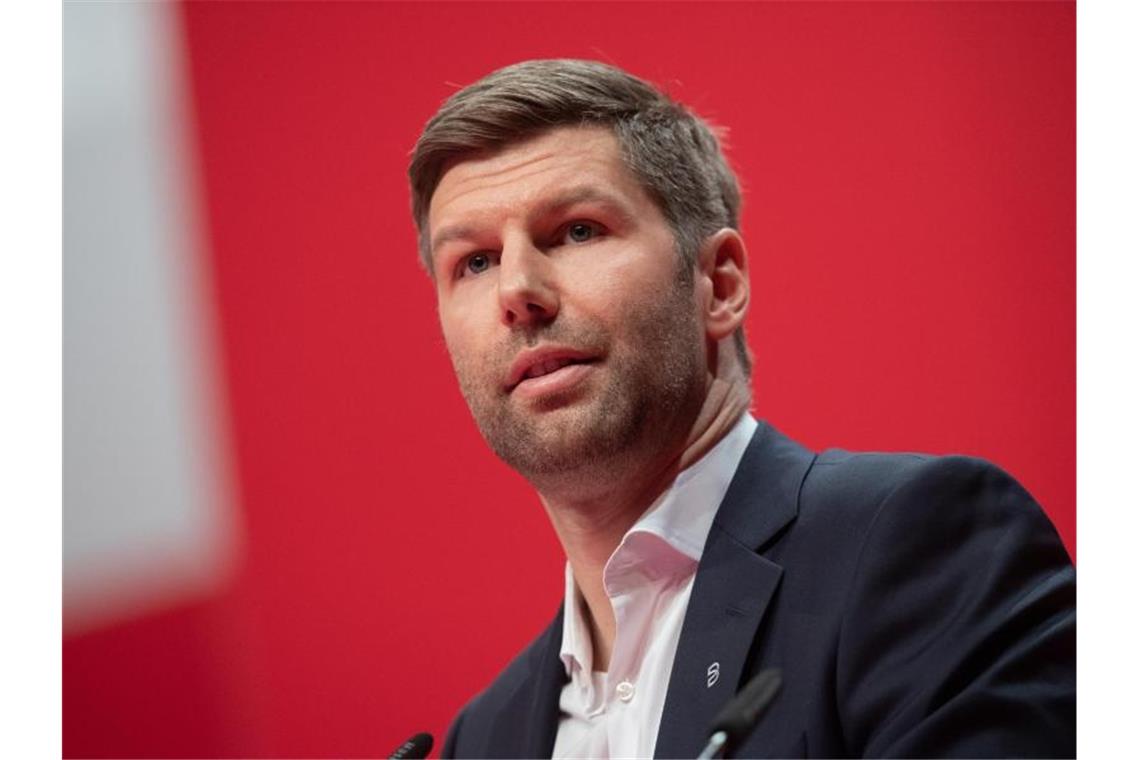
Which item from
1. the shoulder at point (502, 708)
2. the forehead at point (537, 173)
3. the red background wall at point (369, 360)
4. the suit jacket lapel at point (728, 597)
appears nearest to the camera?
the suit jacket lapel at point (728, 597)

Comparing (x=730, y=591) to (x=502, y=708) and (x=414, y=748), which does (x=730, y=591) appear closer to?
(x=414, y=748)

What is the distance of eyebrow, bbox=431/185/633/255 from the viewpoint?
6.16 ft

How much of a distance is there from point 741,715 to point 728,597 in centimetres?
41

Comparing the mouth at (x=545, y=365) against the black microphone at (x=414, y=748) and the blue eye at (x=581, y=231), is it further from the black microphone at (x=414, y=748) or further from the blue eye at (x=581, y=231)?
the black microphone at (x=414, y=748)

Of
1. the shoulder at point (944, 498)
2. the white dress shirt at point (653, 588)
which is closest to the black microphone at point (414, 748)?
the white dress shirt at point (653, 588)

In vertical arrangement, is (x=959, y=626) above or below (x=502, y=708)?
above

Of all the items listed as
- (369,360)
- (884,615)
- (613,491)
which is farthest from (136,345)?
(884,615)

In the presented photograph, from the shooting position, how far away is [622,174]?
196cm

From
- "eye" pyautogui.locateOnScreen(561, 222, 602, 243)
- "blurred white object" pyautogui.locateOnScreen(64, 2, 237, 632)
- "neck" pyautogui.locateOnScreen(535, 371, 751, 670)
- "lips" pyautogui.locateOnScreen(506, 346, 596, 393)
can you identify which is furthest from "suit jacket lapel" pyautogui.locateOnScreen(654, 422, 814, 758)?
"blurred white object" pyautogui.locateOnScreen(64, 2, 237, 632)

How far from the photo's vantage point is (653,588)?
1.91 metres

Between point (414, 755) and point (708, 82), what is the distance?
54.4 inches

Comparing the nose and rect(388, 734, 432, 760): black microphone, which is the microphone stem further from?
the nose

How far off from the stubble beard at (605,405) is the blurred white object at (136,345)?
0.90 metres

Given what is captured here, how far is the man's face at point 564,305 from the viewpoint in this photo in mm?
1815
